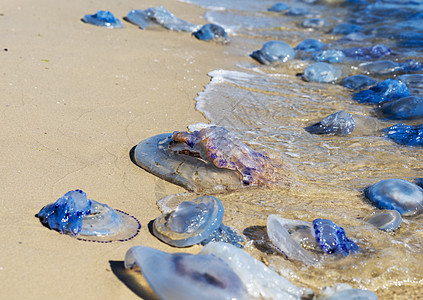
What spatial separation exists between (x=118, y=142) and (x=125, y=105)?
642 mm

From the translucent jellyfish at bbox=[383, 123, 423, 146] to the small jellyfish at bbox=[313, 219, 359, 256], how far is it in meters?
1.59

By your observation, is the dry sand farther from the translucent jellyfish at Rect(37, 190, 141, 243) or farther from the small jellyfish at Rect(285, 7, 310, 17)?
the small jellyfish at Rect(285, 7, 310, 17)

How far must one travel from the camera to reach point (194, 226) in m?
2.10

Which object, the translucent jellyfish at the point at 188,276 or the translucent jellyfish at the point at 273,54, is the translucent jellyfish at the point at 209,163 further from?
the translucent jellyfish at the point at 273,54

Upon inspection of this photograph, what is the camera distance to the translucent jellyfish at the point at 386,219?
236 centimetres

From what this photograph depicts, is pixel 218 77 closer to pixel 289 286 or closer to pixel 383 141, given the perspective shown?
pixel 383 141

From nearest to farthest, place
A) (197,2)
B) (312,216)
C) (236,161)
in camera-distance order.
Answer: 1. (312,216)
2. (236,161)
3. (197,2)

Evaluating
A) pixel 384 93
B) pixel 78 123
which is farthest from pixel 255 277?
pixel 384 93

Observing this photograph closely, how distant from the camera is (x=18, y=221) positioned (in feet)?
6.73

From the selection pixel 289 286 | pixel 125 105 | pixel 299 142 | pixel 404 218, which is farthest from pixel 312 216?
pixel 125 105

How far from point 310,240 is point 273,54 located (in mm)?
3602

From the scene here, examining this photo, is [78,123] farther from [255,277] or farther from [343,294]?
[343,294]

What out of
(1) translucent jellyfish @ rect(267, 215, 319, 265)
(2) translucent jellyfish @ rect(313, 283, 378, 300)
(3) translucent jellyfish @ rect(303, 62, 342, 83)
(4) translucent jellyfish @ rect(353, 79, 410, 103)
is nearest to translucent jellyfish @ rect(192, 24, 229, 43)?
(3) translucent jellyfish @ rect(303, 62, 342, 83)

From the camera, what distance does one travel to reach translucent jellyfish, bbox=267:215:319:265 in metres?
2.09
